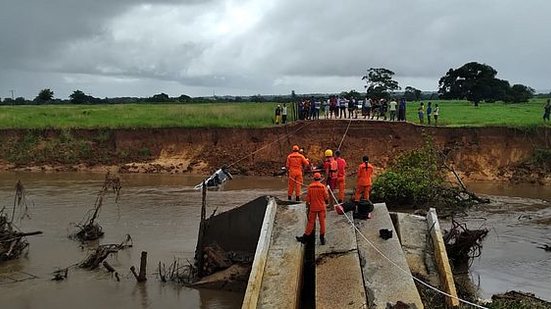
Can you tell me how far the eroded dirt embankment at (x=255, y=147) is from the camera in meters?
30.1

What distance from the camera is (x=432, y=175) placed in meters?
22.3

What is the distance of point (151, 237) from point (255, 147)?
15119mm

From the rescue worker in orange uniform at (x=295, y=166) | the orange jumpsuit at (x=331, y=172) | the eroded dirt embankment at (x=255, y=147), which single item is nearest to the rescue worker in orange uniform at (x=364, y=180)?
the orange jumpsuit at (x=331, y=172)

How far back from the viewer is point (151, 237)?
18.0 metres

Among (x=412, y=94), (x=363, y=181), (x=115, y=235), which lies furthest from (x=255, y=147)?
(x=412, y=94)

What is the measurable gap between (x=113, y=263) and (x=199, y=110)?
83.6 ft

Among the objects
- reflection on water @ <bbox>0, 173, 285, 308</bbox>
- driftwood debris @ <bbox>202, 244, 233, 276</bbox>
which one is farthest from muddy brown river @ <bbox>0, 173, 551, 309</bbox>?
driftwood debris @ <bbox>202, 244, 233, 276</bbox>

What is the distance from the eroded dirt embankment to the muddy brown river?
6.32 feet

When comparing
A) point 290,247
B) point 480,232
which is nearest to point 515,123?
point 480,232

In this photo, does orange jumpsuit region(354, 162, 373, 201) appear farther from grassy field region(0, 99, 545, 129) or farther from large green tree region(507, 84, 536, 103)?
large green tree region(507, 84, 536, 103)

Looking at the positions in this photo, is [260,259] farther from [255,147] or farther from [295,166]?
[255,147]

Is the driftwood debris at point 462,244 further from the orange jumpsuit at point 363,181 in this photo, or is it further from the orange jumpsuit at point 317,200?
the orange jumpsuit at point 317,200

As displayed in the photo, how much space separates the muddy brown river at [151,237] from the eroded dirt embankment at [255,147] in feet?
6.32

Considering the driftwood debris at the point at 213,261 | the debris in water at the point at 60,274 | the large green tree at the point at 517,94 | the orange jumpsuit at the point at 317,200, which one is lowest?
the debris in water at the point at 60,274
